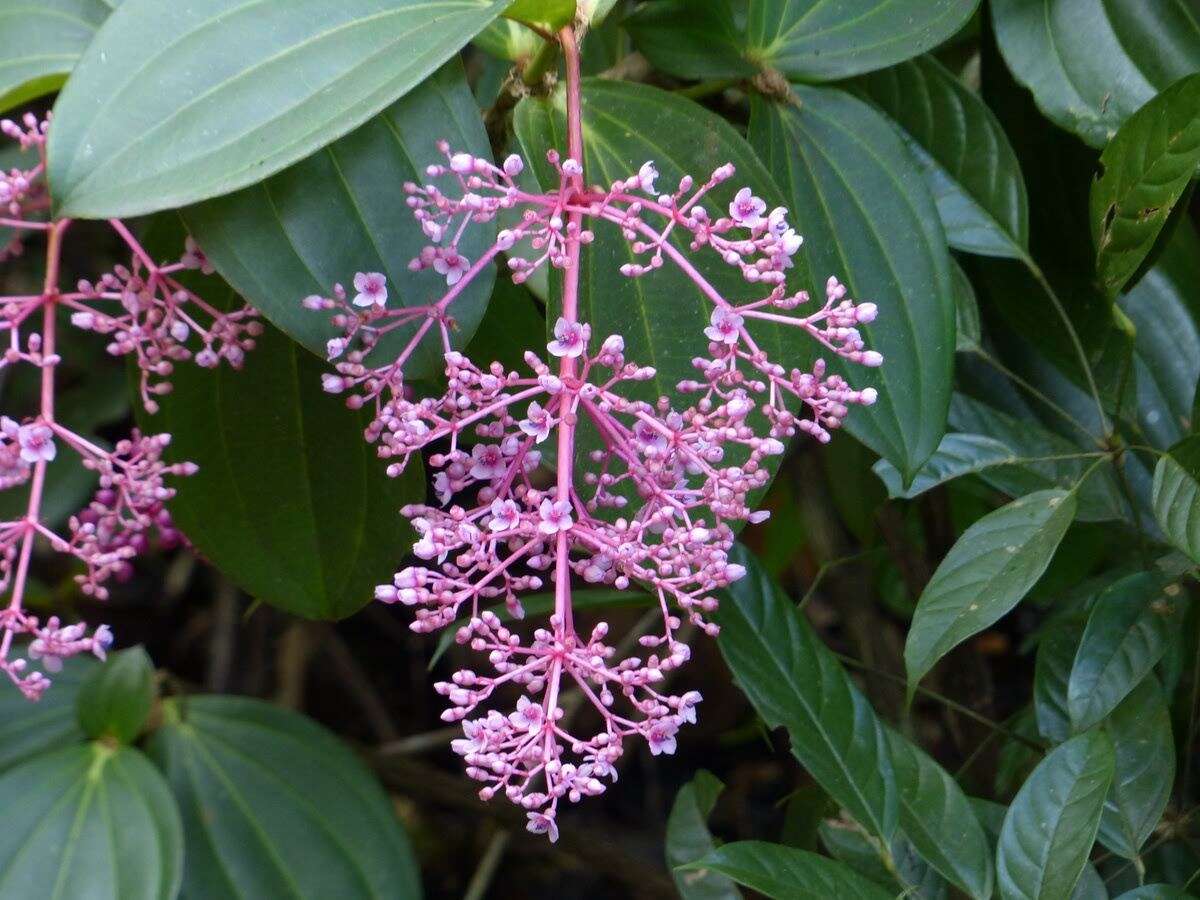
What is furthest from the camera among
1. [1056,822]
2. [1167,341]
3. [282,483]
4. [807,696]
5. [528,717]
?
[1167,341]

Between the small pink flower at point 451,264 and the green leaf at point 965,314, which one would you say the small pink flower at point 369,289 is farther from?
the green leaf at point 965,314

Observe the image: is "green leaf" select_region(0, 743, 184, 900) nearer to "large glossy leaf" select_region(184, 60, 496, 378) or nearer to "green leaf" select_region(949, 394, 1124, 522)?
"large glossy leaf" select_region(184, 60, 496, 378)

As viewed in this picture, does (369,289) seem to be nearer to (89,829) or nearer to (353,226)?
(353,226)

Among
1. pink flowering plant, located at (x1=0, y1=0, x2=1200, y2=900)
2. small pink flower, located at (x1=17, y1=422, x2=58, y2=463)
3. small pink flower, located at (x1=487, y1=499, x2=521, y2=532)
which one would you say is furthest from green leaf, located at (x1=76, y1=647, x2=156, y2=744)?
small pink flower, located at (x1=487, y1=499, x2=521, y2=532)

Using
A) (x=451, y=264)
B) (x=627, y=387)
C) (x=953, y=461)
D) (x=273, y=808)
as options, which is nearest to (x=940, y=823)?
(x=953, y=461)

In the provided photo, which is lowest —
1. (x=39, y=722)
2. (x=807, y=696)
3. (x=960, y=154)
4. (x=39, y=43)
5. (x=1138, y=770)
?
(x=1138, y=770)

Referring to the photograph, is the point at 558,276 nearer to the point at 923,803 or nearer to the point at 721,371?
the point at 721,371
